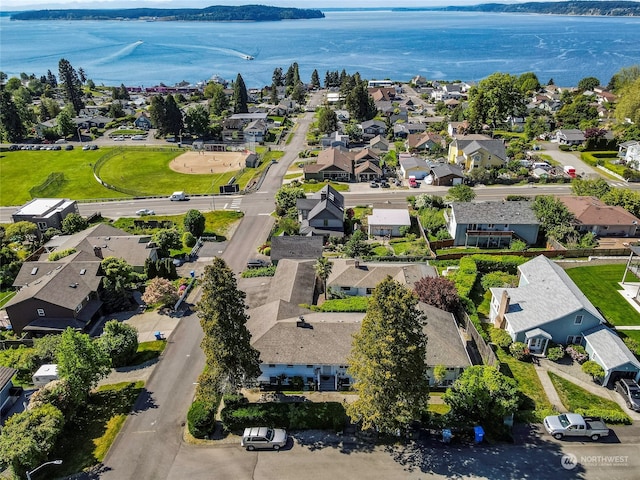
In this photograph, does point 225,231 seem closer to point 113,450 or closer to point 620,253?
point 113,450

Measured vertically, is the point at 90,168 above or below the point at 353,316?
below

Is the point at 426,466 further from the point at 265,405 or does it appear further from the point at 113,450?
the point at 113,450

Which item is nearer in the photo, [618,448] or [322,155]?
[618,448]

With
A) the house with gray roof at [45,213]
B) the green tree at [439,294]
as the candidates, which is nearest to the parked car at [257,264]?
the green tree at [439,294]

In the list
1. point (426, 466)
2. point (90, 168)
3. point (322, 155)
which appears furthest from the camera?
point (90, 168)

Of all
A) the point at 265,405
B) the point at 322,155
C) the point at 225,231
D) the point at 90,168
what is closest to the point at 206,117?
the point at 90,168

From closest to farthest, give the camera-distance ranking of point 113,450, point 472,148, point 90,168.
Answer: point 113,450, point 472,148, point 90,168

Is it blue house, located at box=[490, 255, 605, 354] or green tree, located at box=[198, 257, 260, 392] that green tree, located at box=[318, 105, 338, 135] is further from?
green tree, located at box=[198, 257, 260, 392]
